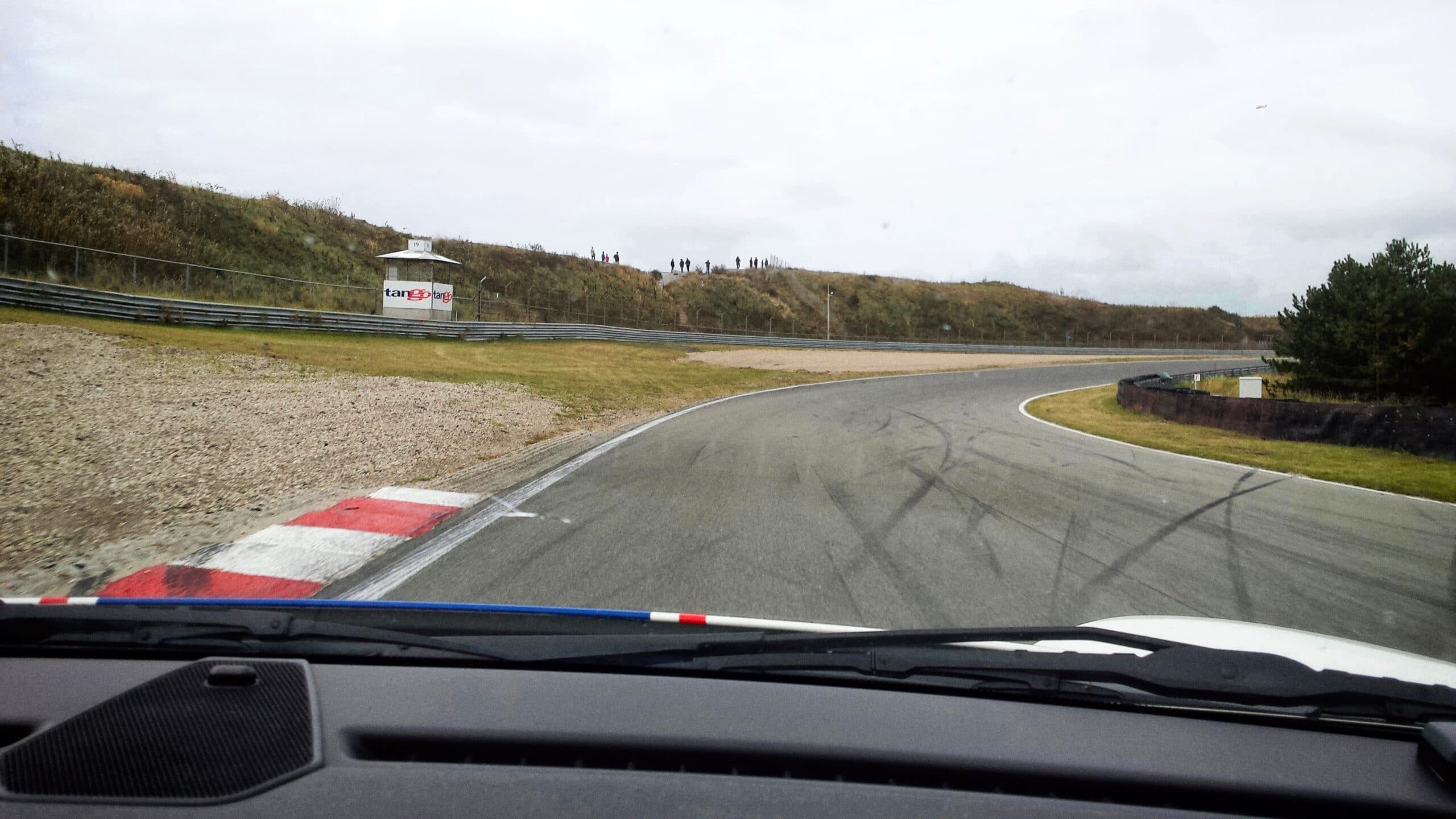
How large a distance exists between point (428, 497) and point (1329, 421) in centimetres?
1489

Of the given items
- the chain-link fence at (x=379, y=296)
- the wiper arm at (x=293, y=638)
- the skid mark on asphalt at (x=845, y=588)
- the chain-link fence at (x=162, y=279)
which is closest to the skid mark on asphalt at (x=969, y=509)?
the skid mark on asphalt at (x=845, y=588)

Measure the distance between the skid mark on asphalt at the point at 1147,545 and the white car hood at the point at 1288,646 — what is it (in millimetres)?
1973

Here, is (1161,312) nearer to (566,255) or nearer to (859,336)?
(859,336)

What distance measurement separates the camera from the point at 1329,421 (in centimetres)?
1420

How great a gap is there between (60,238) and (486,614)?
3909 cm

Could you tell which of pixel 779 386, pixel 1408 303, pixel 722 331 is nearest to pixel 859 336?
pixel 722 331

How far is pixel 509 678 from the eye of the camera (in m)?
2.37

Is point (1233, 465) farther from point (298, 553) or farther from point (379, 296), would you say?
point (379, 296)

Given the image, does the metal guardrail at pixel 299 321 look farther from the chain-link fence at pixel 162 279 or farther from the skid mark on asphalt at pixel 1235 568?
the skid mark on asphalt at pixel 1235 568

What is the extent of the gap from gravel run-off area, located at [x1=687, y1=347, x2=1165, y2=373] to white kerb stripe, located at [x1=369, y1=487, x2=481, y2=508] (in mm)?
27393

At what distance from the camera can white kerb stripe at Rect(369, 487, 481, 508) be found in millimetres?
7238

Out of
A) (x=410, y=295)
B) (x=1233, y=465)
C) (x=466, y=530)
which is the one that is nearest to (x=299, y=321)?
(x=410, y=295)

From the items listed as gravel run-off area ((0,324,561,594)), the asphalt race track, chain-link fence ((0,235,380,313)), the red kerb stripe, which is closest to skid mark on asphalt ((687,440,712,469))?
the asphalt race track

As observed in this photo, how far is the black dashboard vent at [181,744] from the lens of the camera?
1.76 meters
